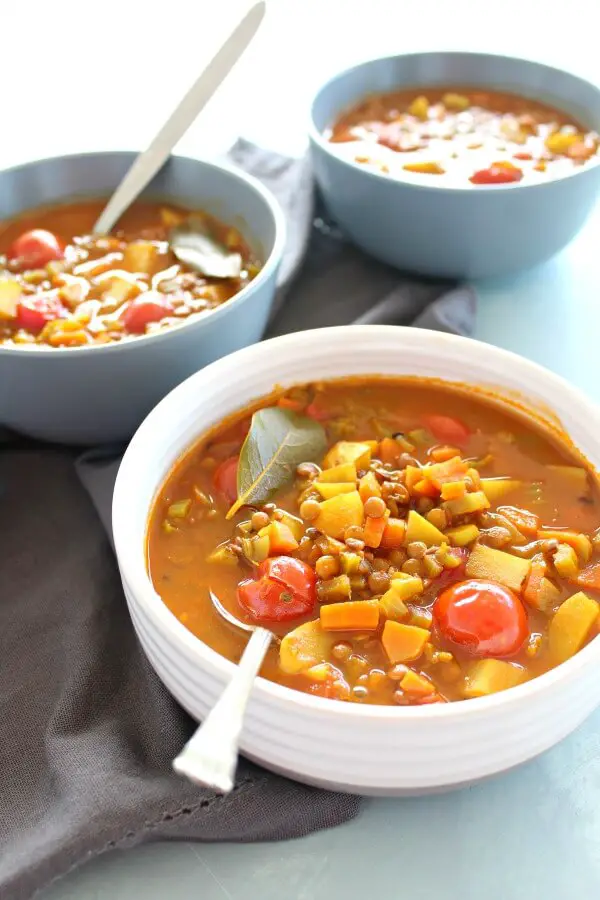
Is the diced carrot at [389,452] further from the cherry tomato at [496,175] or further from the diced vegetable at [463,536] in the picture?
the cherry tomato at [496,175]

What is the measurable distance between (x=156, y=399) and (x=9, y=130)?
2073 millimetres

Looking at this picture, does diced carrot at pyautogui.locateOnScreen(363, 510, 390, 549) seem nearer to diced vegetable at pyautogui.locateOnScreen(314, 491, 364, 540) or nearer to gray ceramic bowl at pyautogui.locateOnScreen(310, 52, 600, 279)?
diced vegetable at pyautogui.locateOnScreen(314, 491, 364, 540)

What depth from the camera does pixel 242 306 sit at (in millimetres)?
2393

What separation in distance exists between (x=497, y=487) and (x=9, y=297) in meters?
1.30

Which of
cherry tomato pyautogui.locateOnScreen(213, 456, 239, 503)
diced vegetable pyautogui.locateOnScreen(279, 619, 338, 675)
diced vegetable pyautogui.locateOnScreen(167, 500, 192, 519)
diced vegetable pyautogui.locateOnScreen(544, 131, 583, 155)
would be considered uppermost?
diced vegetable pyautogui.locateOnScreen(544, 131, 583, 155)

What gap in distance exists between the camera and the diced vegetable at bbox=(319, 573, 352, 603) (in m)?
1.87

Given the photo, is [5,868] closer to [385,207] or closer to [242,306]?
[242,306]

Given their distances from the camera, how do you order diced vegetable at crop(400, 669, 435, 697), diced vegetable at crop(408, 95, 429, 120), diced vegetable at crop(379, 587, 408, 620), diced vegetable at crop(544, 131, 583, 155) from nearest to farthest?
diced vegetable at crop(400, 669, 435, 697)
diced vegetable at crop(379, 587, 408, 620)
diced vegetable at crop(544, 131, 583, 155)
diced vegetable at crop(408, 95, 429, 120)

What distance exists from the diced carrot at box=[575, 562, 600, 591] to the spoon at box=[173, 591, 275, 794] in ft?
2.08

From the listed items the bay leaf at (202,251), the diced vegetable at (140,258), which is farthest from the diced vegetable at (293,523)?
the diced vegetable at (140,258)

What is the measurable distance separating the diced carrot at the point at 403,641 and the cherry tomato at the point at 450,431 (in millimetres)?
555

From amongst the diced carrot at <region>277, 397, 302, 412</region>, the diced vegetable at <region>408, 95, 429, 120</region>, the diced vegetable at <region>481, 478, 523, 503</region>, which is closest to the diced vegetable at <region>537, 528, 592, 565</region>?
the diced vegetable at <region>481, 478, 523, 503</region>

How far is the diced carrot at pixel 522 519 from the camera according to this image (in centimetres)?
201

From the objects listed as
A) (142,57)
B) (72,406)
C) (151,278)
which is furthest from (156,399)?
(142,57)
